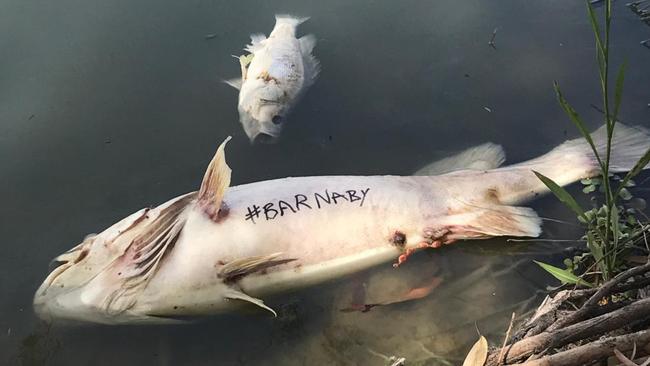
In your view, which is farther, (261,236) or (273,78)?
(273,78)

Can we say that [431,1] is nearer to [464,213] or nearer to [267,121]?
[267,121]

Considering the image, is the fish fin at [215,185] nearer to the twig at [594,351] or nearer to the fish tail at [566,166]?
the fish tail at [566,166]

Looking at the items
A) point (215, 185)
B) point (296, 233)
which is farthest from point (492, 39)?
point (215, 185)

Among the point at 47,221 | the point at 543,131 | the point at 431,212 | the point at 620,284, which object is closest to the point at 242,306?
the point at 431,212

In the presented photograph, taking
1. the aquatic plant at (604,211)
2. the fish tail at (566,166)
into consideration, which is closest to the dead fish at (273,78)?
the fish tail at (566,166)

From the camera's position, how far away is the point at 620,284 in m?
2.53

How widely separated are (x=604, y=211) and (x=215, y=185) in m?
2.30

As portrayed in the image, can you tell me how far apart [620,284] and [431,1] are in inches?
146

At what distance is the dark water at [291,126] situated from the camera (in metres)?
3.42

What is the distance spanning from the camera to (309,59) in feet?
16.6

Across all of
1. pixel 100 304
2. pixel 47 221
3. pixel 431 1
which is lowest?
pixel 100 304

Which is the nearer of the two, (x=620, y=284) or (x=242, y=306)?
(x=620, y=284)

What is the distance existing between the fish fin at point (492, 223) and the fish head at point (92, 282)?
1911mm

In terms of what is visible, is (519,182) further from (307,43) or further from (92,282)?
(92,282)
